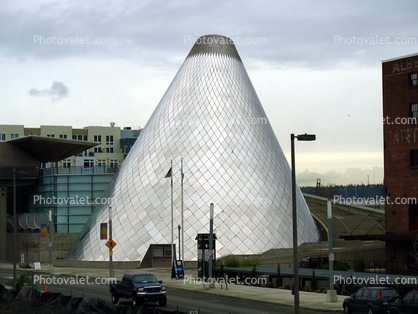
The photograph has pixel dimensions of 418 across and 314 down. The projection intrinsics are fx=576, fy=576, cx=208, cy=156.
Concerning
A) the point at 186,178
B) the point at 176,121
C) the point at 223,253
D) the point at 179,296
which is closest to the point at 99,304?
the point at 179,296

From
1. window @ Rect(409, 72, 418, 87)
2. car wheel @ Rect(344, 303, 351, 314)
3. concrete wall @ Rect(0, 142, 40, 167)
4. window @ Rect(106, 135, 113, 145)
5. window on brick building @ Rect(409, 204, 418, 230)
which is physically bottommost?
car wheel @ Rect(344, 303, 351, 314)

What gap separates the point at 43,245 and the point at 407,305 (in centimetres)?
5396

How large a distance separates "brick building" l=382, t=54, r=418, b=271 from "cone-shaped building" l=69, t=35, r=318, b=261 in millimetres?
13099

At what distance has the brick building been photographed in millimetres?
45000

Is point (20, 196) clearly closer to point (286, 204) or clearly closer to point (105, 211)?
point (105, 211)

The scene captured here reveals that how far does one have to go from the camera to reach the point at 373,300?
23.8 m

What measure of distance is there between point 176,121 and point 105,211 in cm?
1214

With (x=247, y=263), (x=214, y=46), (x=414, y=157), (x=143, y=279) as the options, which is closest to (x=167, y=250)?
(x=247, y=263)

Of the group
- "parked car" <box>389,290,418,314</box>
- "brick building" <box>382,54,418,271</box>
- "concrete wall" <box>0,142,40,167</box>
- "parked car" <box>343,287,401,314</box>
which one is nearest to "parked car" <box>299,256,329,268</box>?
"brick building" <box>382,54,418,271</box>

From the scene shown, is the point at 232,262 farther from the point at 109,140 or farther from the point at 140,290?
the point at 109,140

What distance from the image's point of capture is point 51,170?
74.4m

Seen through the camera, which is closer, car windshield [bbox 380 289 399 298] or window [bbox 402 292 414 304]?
window [bbox 402 292 414 304]

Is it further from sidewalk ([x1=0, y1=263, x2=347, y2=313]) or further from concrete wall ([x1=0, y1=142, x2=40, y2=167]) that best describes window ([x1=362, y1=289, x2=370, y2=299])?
concrete wall ([x1=0, y1=142, x2=40, y2=167])

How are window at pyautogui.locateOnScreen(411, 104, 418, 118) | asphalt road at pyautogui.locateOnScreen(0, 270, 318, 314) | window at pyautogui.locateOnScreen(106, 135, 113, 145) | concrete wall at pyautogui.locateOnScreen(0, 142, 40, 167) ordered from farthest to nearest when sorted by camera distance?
window at pyautogui.locateOnScreen(106, 135, 113, 145), concrete wall at pyautogui.locateOnScreen(0, 142, 40, 167), window at pyautogui.locateOnScreen(411, 104, 418, 118), asphalt road at pyautogui.locateOnScreen(0, 270, 318, 314)
